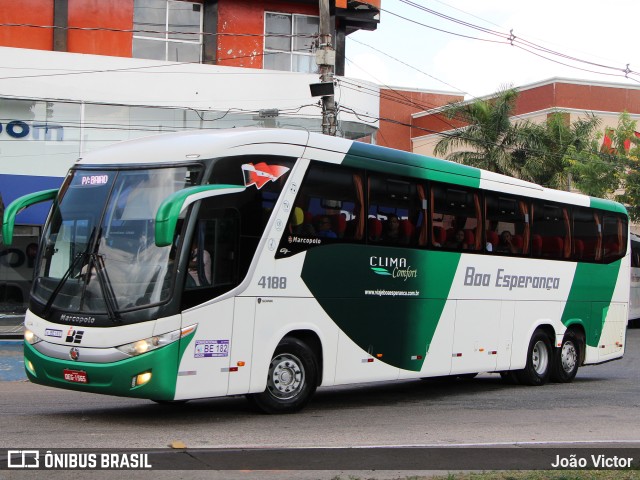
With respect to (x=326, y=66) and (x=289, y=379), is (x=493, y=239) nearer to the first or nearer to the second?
(x=289, y=379)

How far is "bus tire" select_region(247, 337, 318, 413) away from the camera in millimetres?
11242

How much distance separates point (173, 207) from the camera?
30.9 ft

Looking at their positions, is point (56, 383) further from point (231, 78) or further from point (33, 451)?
point (231, 78)

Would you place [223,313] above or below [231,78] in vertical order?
below

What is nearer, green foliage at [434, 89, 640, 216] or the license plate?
the license plate

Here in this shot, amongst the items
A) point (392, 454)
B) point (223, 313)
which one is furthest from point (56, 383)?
point (392, 454)

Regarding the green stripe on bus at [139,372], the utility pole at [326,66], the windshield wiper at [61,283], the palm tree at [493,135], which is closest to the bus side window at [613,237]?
the utility pole at [326,66]

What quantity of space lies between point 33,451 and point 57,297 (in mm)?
2680

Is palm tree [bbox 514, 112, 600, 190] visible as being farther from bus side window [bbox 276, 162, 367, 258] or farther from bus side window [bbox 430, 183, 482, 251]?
bus side window [bbox 276, 162, 367, 258]

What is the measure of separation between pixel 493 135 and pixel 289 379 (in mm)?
30701

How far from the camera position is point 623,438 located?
1021 cm

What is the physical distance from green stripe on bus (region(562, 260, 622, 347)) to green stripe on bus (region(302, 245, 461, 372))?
13.1 ft

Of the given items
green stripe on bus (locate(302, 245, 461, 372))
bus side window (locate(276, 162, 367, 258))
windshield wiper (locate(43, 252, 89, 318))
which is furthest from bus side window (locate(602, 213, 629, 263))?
windshield wiper (locate(43, 252, 89, 318))

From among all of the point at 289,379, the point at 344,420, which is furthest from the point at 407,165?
the point at 344,420
